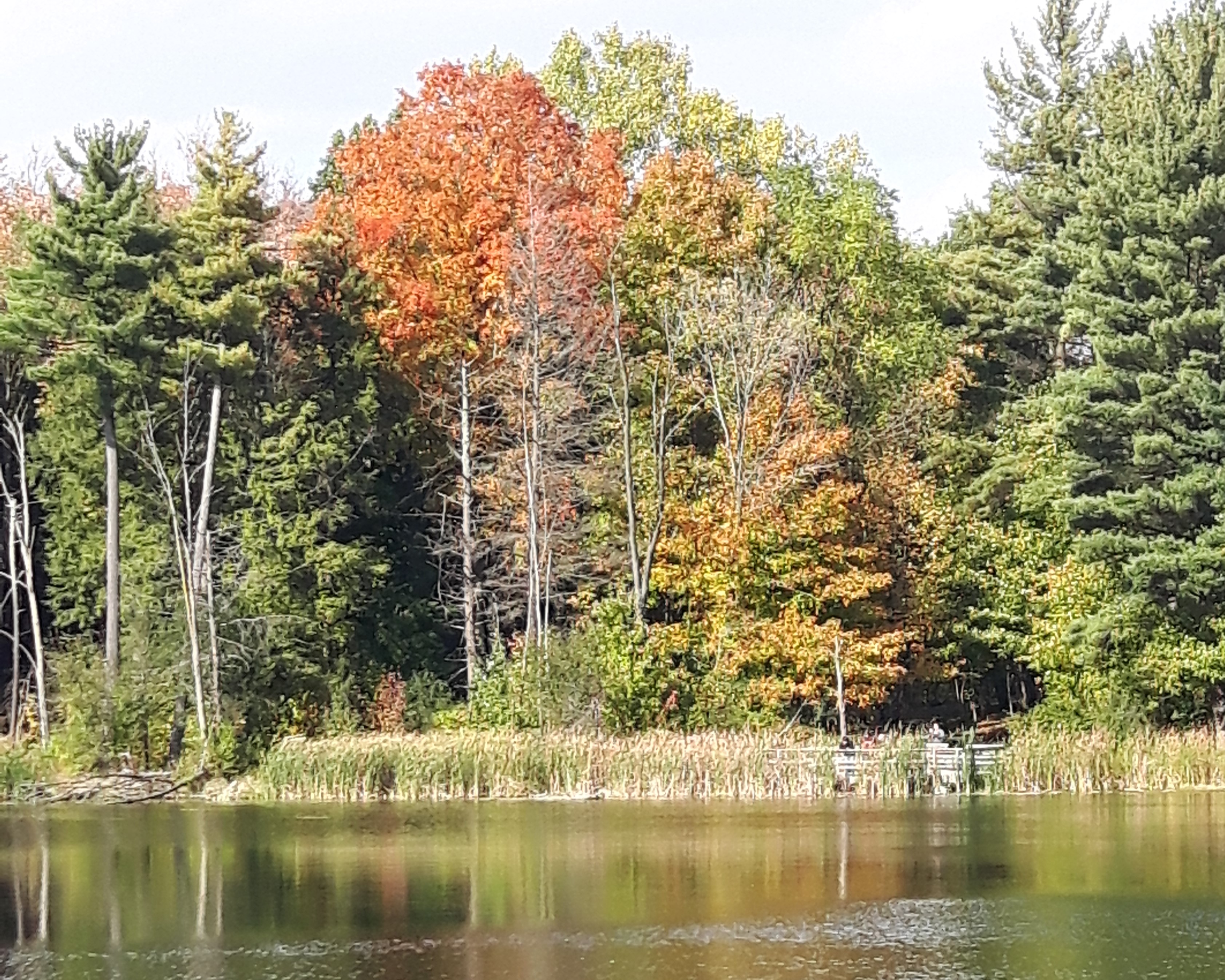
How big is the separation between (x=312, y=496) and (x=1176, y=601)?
19.3m

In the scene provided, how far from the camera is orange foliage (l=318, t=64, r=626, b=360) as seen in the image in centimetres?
4650

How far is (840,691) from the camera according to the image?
126 ft

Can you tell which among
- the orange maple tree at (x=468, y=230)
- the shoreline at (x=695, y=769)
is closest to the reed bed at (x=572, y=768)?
the shoreline at (x=695, y=769)

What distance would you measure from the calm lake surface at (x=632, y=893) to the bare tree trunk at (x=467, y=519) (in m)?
13.8

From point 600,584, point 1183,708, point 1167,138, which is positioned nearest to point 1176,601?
point 1183,708

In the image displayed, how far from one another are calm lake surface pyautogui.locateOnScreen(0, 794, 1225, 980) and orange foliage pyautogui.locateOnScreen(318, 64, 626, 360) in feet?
56.6

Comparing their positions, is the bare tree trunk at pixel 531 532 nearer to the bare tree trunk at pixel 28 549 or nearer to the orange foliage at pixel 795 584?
the orange foliage at pixel 795 584

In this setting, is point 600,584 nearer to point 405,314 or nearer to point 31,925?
point 405,314

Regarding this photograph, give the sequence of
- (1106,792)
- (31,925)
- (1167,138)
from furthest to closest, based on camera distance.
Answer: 1. (1167,138)
2. (1106,792)
3. (31,925)

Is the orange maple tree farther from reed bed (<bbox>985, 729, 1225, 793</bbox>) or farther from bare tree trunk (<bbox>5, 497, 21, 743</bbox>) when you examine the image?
reed bed (<bbox>985, 729, 1225, 793</bbox>)

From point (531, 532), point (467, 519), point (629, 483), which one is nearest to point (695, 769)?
point (531, 532)

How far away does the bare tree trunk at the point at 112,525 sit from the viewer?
41.7 meters

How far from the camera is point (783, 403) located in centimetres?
4522

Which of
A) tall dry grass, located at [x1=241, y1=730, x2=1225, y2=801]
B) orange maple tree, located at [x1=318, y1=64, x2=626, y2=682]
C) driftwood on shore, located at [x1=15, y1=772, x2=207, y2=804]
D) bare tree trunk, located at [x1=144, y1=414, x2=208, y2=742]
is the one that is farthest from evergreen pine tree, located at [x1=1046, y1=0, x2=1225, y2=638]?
driftwood on shore, located at [x1=15, y1=772, x2=207, y2=804]
